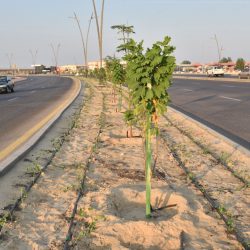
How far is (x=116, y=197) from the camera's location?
18.8 feet

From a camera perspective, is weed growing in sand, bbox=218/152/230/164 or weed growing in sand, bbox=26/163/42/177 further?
weed growing in sand, bbox=218/152/230/164

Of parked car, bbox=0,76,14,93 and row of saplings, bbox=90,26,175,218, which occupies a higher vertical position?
row of saplings, bbox=90,26,175,218

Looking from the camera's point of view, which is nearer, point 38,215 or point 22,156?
point 38,215

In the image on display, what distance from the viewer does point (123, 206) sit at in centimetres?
550

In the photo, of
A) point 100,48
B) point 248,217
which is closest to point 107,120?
point 248,217

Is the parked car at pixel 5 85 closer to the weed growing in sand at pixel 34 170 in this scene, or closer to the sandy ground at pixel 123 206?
the sandy ground at pixel 123 206

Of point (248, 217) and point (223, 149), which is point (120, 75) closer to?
point (223, 149)

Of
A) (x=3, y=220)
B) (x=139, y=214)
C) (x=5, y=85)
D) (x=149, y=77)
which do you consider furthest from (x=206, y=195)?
(x=5, y=85)

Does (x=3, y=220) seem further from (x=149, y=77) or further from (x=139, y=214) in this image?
(x=149, y=77)

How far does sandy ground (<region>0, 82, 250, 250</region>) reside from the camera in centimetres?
436

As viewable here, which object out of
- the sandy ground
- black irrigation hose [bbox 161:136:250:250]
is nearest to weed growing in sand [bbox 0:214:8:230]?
the sandy ground

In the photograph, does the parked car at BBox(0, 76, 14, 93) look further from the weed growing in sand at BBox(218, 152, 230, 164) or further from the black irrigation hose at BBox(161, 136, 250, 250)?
the weed growing in sand at BBox(218, 152, 230, 164)

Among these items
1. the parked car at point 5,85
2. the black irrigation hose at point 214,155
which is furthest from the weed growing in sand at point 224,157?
the parked car at point 5,85

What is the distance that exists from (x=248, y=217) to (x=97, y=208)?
197 cm
